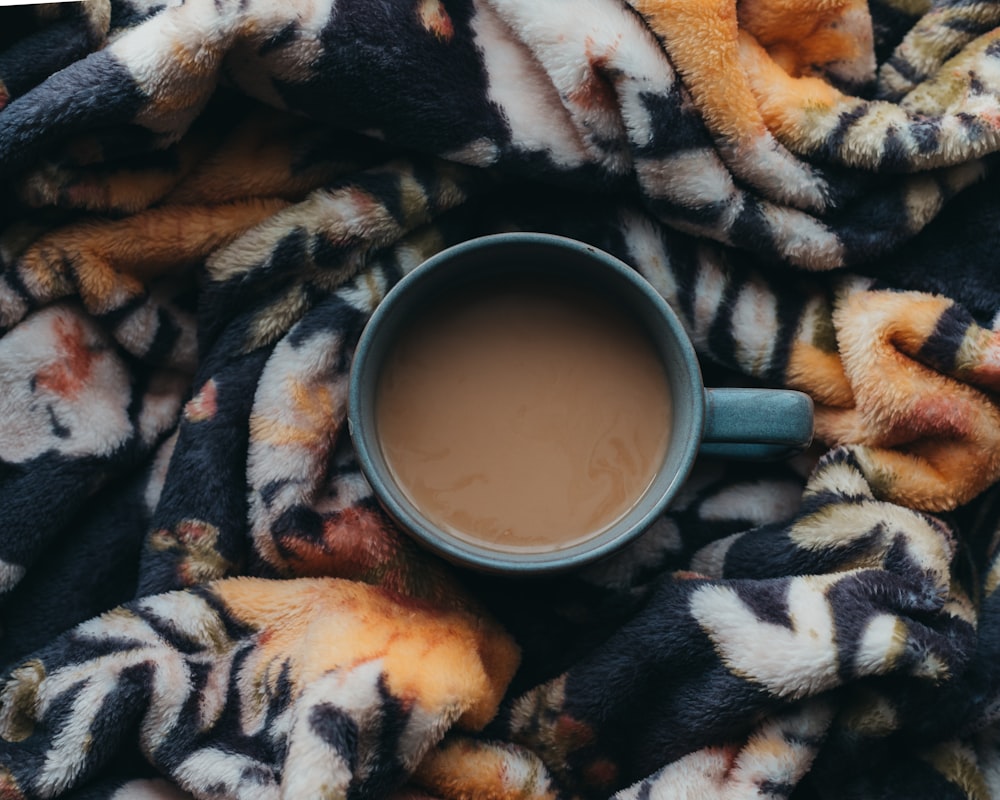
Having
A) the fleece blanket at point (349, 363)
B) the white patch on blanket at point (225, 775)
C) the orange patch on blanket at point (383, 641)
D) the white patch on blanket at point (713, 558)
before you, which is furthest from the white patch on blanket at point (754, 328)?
the white patch on blanket at point (225, 775)

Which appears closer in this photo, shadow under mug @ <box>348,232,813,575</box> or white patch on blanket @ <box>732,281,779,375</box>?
shadow under mug @ <box>348,232,813,575</box>

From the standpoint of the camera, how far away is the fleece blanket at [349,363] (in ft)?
2.44

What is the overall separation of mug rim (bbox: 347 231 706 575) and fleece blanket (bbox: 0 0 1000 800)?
7 cm

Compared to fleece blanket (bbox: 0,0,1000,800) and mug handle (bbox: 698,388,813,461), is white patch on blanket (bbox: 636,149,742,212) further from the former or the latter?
mug handle (bbox: 698,388,813,461)

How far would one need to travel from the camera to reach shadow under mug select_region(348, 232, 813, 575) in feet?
2.32

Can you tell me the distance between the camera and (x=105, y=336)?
2.69 feet

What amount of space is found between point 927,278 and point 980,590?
23cm

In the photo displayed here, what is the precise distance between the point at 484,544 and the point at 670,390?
0.53ft

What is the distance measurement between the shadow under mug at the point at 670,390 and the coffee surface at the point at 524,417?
0.01 metres

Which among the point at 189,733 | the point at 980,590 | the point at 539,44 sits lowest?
the point at 980,590

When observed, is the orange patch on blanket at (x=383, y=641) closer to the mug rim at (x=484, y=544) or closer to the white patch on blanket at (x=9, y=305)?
the mug rim at (x=484, y=544)

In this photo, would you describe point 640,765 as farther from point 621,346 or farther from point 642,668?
point 621,346

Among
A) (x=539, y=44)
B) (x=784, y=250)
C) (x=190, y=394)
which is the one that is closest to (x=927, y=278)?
(x=784, y=250)

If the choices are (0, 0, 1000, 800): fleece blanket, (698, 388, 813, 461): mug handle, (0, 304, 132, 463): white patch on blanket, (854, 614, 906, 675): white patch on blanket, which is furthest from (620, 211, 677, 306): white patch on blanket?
(0, 304, 132, 463): white patch on blanket
